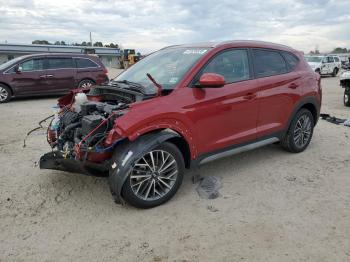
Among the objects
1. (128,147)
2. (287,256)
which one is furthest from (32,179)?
(287,256)

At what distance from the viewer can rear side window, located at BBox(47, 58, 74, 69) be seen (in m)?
12.3

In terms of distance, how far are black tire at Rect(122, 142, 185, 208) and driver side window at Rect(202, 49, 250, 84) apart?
1075mm

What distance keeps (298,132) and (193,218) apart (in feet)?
9.64

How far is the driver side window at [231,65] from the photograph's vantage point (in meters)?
4.43

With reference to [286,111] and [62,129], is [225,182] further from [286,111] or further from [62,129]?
[62,129]

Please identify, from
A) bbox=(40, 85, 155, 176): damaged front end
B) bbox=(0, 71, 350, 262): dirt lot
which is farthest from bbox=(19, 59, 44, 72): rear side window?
bbox=(40, 85, 155, 176): damaged front end

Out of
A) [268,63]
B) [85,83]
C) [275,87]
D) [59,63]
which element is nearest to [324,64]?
[85,83]

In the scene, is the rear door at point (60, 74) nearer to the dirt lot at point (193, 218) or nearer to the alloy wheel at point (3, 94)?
the alloy wheel at point (3, 94)

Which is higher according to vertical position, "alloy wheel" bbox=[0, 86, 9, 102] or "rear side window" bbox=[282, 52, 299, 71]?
"rear side window" bbox=[282, 52, 299, 71]

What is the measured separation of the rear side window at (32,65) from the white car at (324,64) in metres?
18.8

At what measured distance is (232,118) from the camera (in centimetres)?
453

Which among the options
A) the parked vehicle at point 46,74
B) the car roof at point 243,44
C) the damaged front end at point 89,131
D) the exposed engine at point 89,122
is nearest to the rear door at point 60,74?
the parked vehicle at point 46,74

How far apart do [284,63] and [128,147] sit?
3.08 metres

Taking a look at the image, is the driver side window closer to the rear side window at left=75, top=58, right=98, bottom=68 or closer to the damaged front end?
the damaged front end
